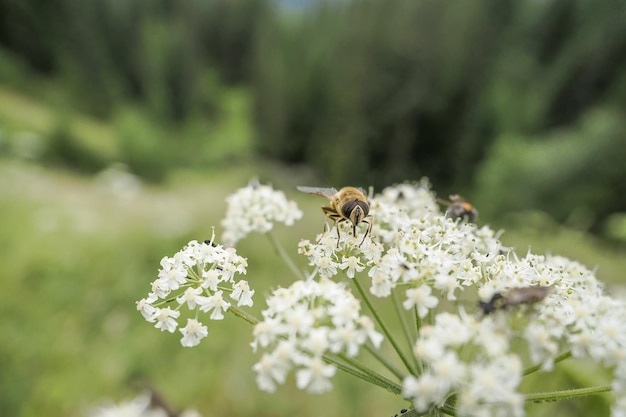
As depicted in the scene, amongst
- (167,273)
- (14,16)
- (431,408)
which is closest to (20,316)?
(167,273)

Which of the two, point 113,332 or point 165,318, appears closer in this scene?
point 165,318

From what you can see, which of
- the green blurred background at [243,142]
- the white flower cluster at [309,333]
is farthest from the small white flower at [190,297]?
the green blurred background at [243,142]

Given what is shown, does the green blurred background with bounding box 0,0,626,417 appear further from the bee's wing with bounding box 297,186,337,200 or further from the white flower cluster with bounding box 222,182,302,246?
the bee's wing with bounding box 297,186,337,200

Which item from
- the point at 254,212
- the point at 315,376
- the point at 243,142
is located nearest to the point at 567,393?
the point at 315,376

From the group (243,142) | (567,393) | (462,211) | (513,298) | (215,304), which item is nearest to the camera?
(513,298)

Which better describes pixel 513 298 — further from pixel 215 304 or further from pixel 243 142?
pixel 243 142

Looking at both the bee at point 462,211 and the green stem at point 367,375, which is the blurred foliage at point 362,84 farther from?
the green stem at point 367,375
